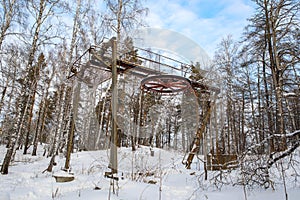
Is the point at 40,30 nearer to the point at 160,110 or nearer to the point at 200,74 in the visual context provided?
the point at 200,74

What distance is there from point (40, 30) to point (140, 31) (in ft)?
15.7

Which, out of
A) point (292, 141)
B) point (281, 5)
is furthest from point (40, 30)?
point (281, 5)

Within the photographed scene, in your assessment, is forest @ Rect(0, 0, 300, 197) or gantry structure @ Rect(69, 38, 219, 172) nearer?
gantry structure @ Rect(69, 38, 219, 172)

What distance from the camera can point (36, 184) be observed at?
544cm

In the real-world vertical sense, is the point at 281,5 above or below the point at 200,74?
above

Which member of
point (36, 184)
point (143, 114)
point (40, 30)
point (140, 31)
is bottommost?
point (36, 184)

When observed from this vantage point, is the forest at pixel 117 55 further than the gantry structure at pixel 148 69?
Yes

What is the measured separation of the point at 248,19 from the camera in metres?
10.6

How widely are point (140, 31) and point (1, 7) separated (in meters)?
6.00

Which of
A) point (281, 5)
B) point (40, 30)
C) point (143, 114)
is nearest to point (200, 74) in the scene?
point (281, 5)

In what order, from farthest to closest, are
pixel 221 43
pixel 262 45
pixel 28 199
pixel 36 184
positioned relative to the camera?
pixel 221 43 < pixel 262 45 < pixel 36 184 < pixel 28 199

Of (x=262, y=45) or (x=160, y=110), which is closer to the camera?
(x=262, y=45)

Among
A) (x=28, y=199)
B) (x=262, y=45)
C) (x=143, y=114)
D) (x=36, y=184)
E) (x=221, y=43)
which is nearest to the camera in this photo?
(x=28, y=199)

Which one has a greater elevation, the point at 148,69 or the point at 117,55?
the point at 117,55
